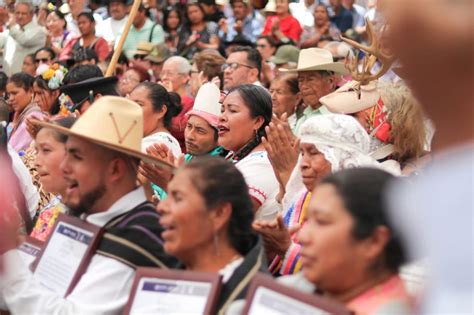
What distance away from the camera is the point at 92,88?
22.9ft

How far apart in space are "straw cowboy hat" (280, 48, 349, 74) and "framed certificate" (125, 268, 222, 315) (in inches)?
168

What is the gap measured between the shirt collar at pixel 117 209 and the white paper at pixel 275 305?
1331 mm

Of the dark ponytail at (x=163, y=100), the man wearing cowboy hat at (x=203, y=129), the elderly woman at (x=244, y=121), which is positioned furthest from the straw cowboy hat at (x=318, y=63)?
the elderly woman at (x=244, y=121)

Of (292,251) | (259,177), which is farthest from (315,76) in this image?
(292,251)

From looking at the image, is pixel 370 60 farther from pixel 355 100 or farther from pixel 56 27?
pixel 56 27

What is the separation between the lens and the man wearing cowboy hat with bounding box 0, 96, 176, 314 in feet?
11.7

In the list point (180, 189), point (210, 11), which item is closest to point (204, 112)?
point (180, 189)

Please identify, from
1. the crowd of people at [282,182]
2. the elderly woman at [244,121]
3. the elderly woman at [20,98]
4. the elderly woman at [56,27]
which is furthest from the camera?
the elderly woman at [56,27]

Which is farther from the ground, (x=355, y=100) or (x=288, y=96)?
(x=355, y=100)

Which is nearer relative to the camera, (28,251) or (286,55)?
(28,251)

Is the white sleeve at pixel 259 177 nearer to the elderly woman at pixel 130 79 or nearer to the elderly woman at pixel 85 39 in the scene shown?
the elderly woman at pixel 130 79

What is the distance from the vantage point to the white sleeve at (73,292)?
11.6 feet

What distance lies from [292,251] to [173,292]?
3.18 feet

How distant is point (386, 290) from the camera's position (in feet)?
8.20
